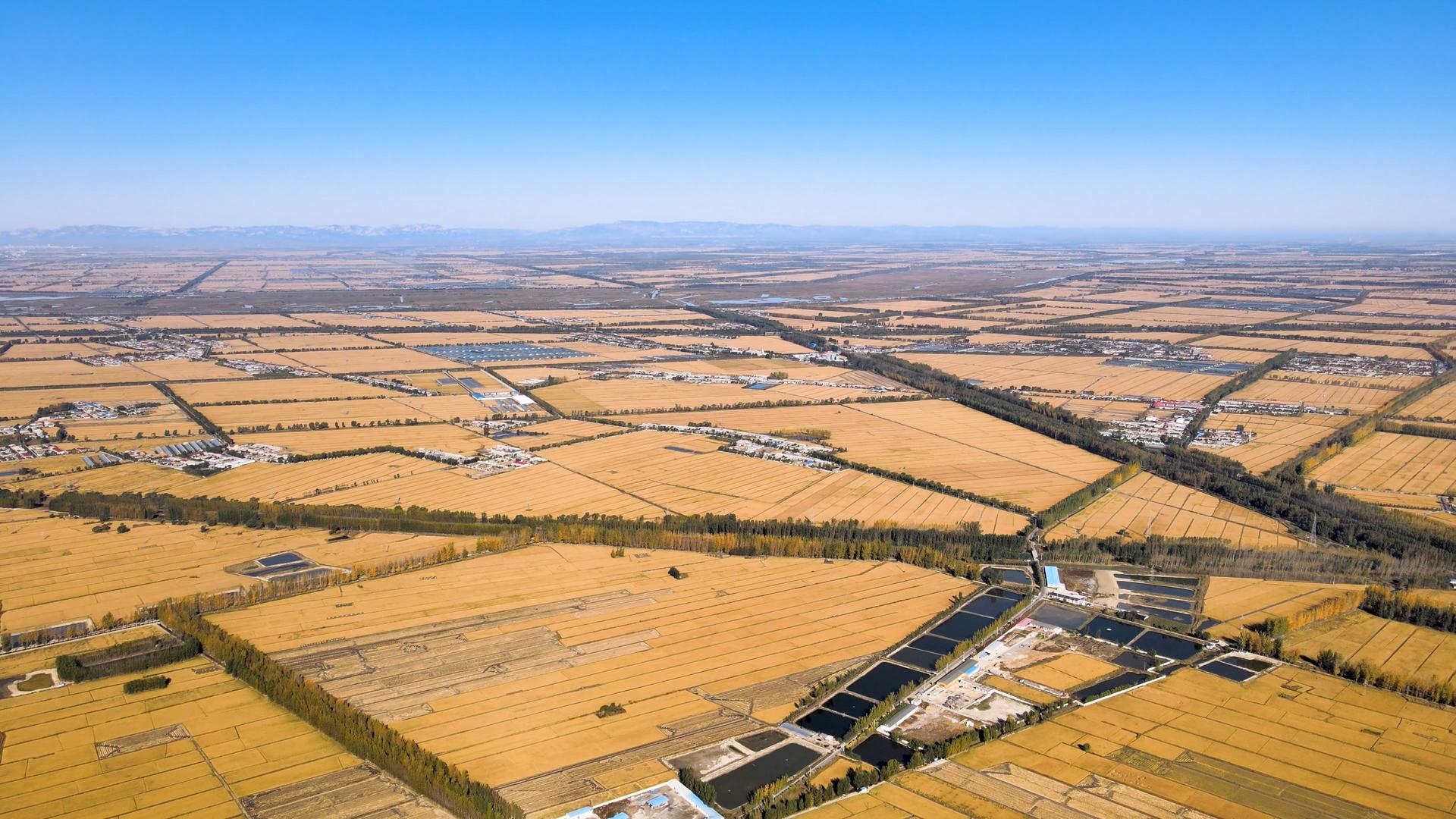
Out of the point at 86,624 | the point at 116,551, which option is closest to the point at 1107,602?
the point at 86,624

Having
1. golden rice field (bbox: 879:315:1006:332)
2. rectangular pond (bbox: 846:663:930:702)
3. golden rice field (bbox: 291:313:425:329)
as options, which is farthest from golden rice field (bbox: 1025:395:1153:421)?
golden rice field (bbox: 291:313:425:329)

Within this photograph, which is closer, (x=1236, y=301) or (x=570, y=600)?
(x=570, y=600)

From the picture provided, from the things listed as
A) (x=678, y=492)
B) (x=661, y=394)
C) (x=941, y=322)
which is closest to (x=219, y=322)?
Result: (x=661, y=394)

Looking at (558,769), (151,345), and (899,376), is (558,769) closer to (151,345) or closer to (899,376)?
(899,376)

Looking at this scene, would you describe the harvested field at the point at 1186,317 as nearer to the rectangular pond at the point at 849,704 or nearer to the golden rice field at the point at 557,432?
the golden rice field at the point at 557,432

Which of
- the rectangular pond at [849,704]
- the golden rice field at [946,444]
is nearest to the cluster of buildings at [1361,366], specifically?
the golden rice field at [946,444]
